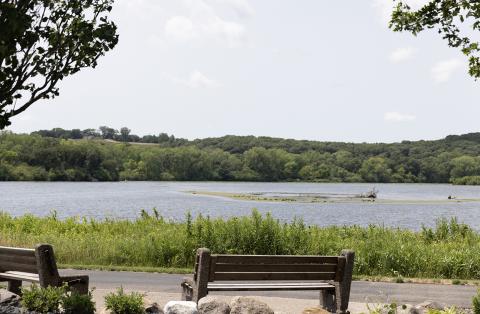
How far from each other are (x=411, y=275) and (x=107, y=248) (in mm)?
8341

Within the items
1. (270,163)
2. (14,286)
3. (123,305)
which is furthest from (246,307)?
(270,163)

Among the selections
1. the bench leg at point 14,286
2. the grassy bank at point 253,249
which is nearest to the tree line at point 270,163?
the grassy bank at point 253,249

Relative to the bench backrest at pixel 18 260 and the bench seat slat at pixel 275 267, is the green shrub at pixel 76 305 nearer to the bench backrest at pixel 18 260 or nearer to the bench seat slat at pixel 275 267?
the bench backrest at pixel 18 260

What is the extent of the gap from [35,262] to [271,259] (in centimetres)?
328

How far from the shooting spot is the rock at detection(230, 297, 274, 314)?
855cm

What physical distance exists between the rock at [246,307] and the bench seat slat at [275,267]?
0.52 metres

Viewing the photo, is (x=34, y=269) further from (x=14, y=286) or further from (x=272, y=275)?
(x=272, y=275)

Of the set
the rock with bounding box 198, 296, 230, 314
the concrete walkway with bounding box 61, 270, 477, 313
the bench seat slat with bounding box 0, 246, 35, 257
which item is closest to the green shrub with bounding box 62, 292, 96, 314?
the bench seat slat with bounding box 0, 246, 35, 257

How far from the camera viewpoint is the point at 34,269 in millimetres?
9219

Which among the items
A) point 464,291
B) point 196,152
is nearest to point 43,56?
point 464,291

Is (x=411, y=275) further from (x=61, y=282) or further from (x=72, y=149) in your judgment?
(x=72, y=149)

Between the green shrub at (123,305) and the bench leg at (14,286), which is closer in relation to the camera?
the green shrub at (123,305)

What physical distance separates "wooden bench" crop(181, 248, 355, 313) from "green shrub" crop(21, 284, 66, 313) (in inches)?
72.3

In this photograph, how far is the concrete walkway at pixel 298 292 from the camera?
37.7 feet
